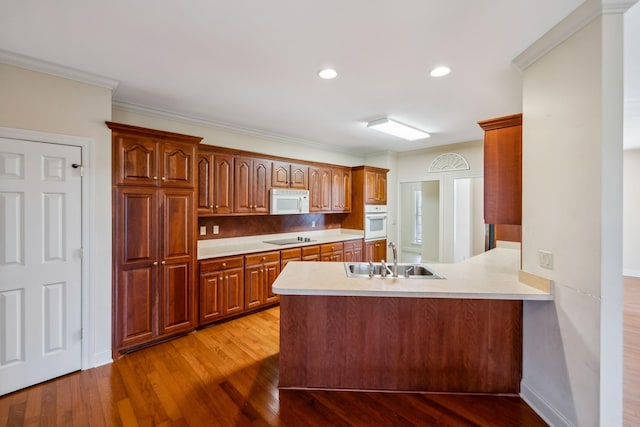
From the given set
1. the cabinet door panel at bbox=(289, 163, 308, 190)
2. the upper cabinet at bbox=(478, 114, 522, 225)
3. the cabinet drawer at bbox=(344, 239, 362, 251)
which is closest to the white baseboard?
the cabinet door panel at bbox=(289, 163, 308, 190)

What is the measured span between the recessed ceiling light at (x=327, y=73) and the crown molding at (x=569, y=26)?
1.40 m

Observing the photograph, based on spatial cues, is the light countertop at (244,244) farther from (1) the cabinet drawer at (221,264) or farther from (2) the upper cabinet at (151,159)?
(2) the upper cabinet at (151,159)

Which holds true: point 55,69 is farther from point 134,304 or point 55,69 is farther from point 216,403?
point 216,403

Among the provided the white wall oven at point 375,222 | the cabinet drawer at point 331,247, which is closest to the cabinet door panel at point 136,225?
the cabinet drawer at point 331,247

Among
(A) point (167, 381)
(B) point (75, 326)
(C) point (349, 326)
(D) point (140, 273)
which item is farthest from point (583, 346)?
(B) point (75, 326)

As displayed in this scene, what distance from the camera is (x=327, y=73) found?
7.98 ft

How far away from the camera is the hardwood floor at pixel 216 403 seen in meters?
1.89

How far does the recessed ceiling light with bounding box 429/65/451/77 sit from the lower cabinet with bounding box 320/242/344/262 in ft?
9.50

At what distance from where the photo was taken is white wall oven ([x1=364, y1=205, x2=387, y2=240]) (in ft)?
17.6

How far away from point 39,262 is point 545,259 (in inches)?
151

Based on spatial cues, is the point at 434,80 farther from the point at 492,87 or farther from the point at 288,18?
the point at 288,18

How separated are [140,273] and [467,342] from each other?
9.80ft

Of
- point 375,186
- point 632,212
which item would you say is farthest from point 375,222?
point 632,212

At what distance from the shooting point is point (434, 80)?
256 cm
